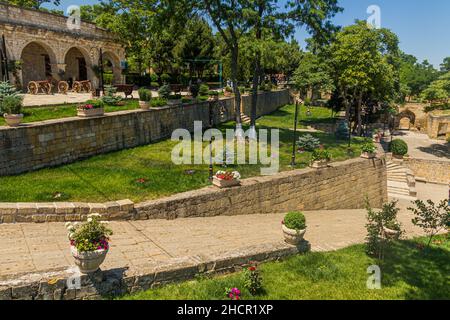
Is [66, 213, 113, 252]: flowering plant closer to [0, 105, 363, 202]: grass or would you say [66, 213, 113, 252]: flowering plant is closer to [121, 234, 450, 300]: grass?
[121, 234, 450, 300]: grass

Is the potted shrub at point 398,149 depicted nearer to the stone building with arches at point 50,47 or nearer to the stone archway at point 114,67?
the stone building with arches at point 50,47

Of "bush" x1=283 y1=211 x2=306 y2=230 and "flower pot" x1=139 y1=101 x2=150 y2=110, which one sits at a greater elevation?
"flower pot" x1=139 y1=101 x2=150 y2=110

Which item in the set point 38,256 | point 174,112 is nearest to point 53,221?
point 38,256

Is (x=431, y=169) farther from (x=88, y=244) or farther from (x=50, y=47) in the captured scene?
(x=88, y=244)

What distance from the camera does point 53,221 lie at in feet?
29.7

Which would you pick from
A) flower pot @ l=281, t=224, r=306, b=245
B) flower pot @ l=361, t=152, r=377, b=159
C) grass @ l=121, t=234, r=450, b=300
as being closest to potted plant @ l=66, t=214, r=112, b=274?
grass @ l=121, t=234, r=450, b=300

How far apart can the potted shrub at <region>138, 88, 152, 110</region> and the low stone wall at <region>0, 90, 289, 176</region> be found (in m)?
0.32

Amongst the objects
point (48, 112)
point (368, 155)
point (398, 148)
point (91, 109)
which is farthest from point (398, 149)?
point (48, 112)

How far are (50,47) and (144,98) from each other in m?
9.03

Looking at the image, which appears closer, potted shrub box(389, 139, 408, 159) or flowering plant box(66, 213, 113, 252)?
flowering plant box(66, 213, 113, 252)

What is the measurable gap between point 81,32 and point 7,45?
5.56 meters

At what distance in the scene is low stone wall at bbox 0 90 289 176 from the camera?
11.5 meters

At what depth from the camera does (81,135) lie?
13.9m
